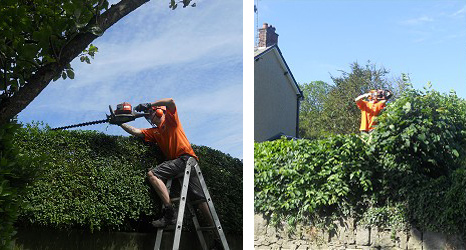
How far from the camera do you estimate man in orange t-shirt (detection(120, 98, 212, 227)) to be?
13.6 feet

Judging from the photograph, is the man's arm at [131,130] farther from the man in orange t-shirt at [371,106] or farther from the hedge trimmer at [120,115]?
the man in orange t-shirt at [371,106]

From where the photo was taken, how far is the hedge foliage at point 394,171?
4.23 meters

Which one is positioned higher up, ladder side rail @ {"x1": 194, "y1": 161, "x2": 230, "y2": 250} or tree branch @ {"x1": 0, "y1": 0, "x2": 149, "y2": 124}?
tree branch @ {"x1": 0, "y1": 0, "x2": 149, "y2": 124}

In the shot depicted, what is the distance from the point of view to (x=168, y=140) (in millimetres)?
4230

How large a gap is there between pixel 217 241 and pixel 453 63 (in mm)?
2526

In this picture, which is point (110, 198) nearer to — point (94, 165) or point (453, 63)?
point (94, 165)

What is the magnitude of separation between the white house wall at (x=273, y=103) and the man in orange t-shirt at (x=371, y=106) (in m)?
0.66

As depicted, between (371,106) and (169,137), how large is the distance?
1777 millimetres

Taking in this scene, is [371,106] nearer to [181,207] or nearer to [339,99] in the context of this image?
[339,99]

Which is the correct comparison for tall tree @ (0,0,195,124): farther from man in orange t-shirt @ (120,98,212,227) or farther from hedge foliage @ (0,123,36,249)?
man in orange t-shirt @ (120,98,212,227)

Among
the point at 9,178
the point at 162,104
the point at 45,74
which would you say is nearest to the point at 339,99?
the point at 162,104

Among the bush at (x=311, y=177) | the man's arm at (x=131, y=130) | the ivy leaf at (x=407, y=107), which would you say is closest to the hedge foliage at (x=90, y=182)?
the man's arm at (x=131, y=130)

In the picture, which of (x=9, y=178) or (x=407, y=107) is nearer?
(x=9, y=178)

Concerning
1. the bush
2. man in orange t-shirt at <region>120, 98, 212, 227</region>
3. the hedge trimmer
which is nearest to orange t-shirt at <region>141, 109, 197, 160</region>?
man in orange t-shirt at <region>120, 98, 212, 227</region>
